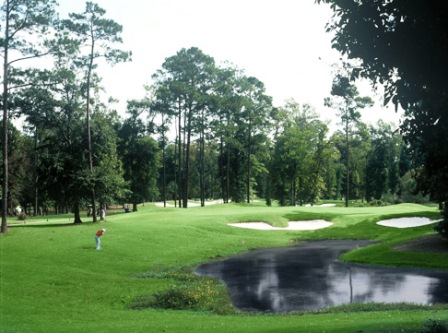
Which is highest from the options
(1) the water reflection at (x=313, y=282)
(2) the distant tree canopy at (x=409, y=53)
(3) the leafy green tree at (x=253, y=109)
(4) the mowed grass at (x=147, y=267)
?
(3) the leafy green tree at (x=253, y=109)

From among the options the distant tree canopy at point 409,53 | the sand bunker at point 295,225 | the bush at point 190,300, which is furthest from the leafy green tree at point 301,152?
the distant tree canopy at point 409,53

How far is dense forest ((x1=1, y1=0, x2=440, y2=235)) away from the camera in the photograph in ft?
152

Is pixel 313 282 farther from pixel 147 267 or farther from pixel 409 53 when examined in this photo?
pixel 409 53

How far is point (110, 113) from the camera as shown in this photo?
3652 inches

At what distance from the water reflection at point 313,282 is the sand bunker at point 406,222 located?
19.4 metres

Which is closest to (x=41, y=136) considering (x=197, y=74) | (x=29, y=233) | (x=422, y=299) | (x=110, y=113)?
(x=110, y=113)

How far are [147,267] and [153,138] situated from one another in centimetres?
6236

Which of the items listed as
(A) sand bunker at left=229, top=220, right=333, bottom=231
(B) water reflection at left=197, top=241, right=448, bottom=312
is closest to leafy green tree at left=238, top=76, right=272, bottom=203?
(A) sand bunker at left=229, top=220, right=333, bottom=231

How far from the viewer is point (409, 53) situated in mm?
9641

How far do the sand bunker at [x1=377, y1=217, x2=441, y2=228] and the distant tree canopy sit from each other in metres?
45.8

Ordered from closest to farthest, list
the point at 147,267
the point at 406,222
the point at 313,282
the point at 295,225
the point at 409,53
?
the point at 409,53 < the point at 313,282 < the point at 147,267 < the point at 406,222 < the point at 295,225

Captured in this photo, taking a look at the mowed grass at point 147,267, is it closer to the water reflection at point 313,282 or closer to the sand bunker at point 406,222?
the sand bunker at point 406,222

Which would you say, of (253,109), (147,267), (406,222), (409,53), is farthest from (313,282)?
(253,109)

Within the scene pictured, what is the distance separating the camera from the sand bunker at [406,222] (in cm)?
5488
